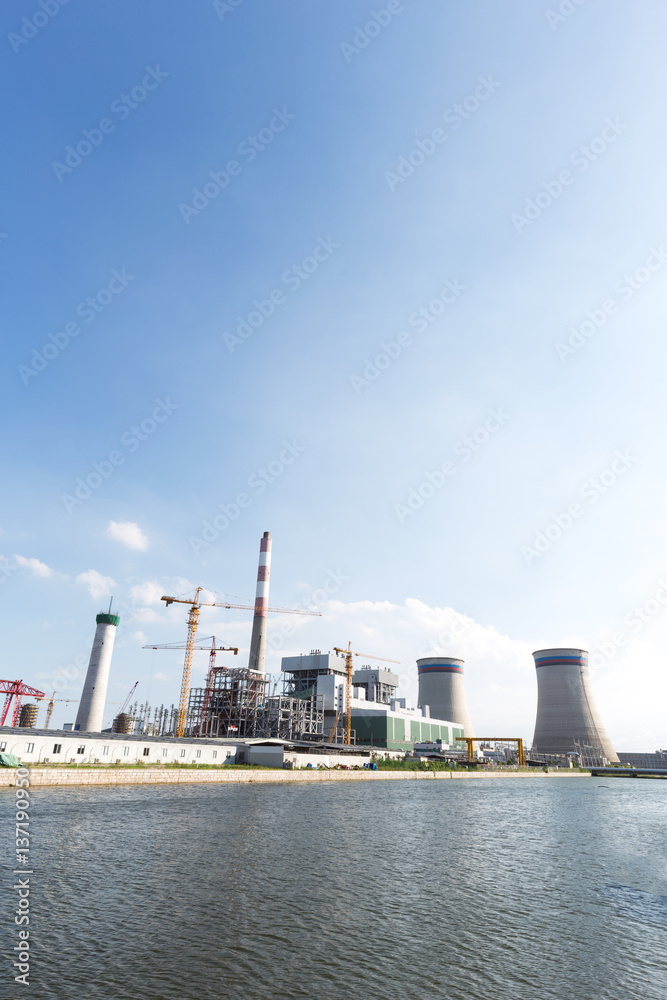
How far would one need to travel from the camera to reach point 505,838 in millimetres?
27531

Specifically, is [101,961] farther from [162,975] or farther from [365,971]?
[365,971]

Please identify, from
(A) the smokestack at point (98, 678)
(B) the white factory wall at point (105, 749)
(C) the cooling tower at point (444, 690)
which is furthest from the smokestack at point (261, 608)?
(C) the cooling tower at point (444, 690)

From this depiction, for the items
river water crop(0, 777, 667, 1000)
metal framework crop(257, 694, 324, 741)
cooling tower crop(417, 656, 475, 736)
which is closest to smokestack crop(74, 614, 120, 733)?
metal framework crop(257, 694, 324, 741)

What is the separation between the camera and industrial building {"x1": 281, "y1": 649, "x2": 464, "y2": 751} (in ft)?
318

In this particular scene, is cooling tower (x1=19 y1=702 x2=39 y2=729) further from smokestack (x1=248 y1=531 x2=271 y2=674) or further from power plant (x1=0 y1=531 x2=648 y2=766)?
smokestack (x1=248 y1=531 x2=271 y2=674)

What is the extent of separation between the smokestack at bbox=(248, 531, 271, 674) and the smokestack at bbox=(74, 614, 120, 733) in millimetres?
22141

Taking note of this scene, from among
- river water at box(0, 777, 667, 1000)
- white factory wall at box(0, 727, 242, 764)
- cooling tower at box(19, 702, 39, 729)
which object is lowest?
river water at box(0, 777, 667, 1000)

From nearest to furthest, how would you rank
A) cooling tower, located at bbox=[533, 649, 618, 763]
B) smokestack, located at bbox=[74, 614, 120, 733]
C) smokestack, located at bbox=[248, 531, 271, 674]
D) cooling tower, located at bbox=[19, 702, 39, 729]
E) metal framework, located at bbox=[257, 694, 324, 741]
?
1. smokestack, located at bbox=[74, 614, 120, 733]
2. cooling tower, located at bbox=[19, 702, 39, 729]
3. metal framework, located at bbox=[257, 694, 324, 741]
4. smokestack, located at bbox=[248, 531, 271, 674]
5. cooling tower, located at bbox=[533, 649, 618, 763]

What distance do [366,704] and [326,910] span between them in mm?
90486

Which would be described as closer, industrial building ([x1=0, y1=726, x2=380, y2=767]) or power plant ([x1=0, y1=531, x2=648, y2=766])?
industrial building ([x1=0, y1=726, x2=380, y2=767])

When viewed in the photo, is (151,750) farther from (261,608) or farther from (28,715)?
(261,608)

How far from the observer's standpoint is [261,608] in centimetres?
9331

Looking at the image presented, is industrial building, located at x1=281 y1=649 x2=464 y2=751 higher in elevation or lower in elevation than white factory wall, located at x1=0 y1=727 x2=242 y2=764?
higher

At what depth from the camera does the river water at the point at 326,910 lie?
1065 centimetres
